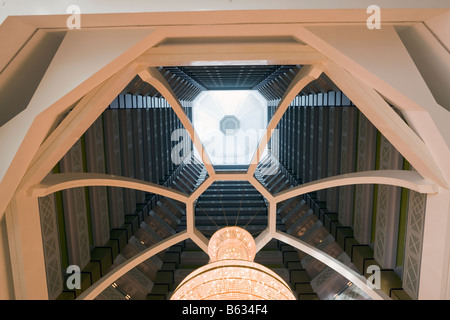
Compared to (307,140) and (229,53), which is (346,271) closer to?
(229,53)

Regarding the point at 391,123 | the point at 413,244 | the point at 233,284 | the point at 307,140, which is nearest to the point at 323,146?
the point at 307,140

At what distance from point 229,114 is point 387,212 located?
25965 millimetres

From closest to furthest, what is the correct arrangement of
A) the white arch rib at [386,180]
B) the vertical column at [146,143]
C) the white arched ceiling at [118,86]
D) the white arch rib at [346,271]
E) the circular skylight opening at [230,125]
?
the white arched ceiling at [118,86]
the white arch rib at [386,180]
the white arch rib at [346,271]
the vertical column at [146,143]
the circular skylight opening at [230,125]

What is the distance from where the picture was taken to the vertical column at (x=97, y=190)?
32.9 feet

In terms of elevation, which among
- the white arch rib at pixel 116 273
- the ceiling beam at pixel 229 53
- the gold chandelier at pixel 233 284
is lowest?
the gold chandelier at pixel 233 284

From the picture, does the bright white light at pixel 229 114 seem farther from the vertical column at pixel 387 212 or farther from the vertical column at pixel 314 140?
the vertical column at pixel 387 212

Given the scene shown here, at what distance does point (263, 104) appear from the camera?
3325 centimetres

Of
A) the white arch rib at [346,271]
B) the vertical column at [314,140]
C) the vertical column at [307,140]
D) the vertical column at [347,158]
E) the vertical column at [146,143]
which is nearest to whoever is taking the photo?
the white arch rib at [346,271]

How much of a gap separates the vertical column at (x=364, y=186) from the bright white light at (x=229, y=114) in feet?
70.5

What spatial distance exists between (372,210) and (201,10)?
30.2ft

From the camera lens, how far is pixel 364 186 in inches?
414

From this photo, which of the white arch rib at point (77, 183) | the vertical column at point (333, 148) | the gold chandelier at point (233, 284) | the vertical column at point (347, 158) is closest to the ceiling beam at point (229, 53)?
the white arch rib at point (77, 183)
